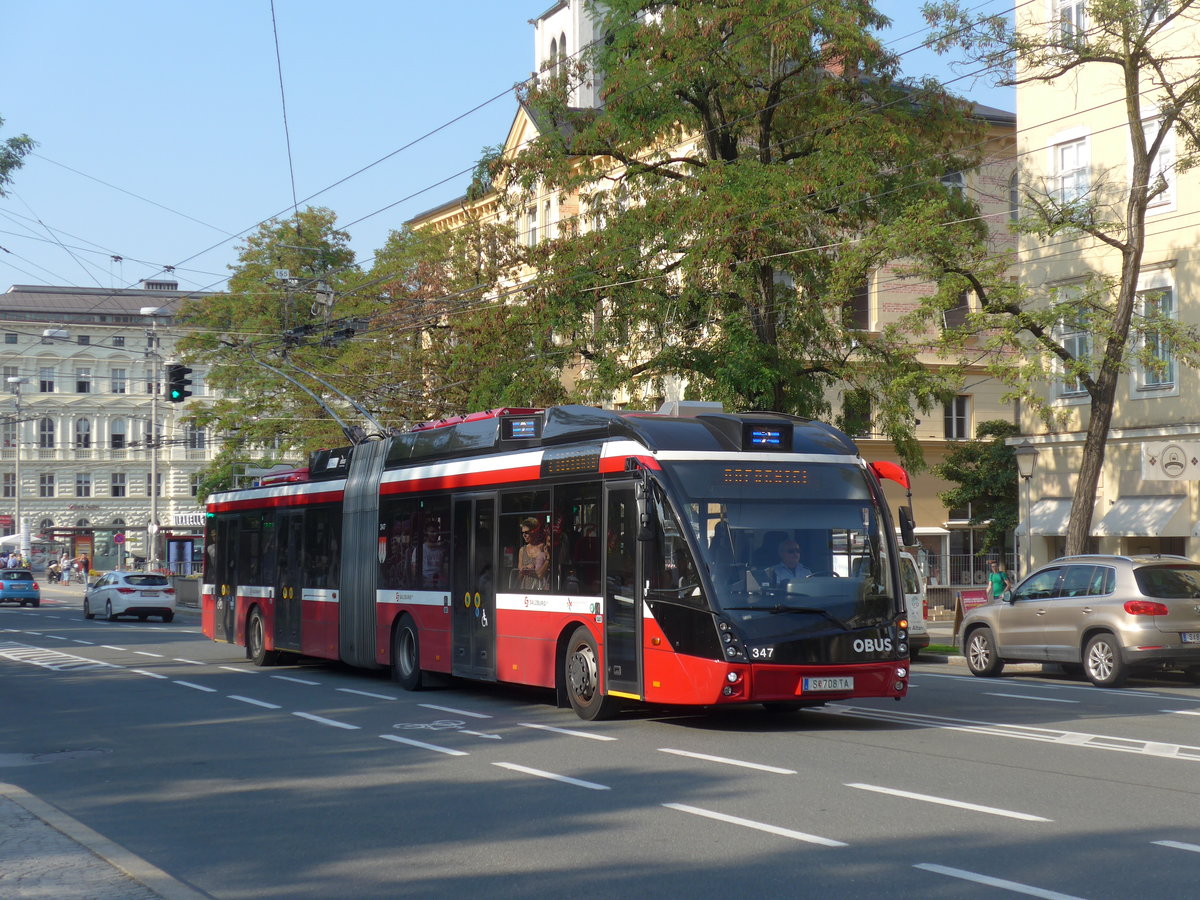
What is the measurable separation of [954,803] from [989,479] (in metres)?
32.3

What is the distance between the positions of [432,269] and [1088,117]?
65.6 ft

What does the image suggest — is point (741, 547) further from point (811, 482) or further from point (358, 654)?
point (358, 654)

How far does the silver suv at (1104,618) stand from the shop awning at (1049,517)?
1165cm

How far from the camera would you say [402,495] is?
20.1 m

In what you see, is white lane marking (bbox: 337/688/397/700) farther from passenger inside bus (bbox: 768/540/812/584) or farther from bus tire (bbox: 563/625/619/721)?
passenger inside bus (bbox: 768/540/812/584)

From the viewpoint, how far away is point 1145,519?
99.3 ft

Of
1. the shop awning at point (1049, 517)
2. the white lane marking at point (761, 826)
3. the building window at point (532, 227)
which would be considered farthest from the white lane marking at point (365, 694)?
the building window at point (532, 227)

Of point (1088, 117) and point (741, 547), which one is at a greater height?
point (1088, 117)

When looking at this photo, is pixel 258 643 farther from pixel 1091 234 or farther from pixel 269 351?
pixel 269 351

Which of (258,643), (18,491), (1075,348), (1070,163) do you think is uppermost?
(1070,163)

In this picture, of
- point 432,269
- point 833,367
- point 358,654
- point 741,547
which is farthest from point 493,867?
point 432,269

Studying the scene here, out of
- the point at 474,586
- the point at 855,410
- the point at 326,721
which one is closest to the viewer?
the point at 326,721

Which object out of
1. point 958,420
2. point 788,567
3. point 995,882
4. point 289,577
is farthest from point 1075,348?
point 995,882

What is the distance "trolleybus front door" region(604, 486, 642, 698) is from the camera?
14352 mm
